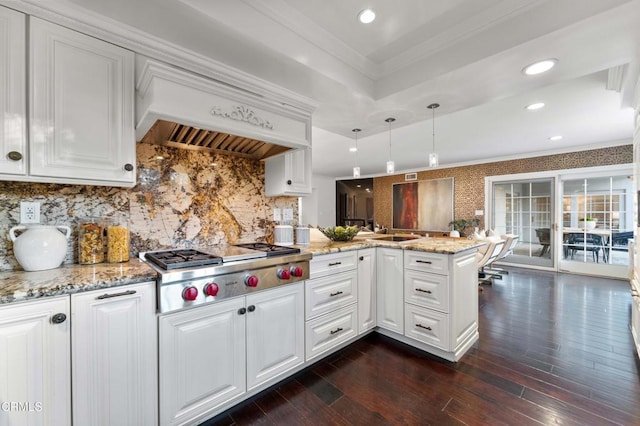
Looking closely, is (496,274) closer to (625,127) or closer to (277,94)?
(625,127)

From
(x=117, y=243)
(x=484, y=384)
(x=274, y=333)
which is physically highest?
(x=117, y=243)

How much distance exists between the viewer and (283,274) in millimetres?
1731

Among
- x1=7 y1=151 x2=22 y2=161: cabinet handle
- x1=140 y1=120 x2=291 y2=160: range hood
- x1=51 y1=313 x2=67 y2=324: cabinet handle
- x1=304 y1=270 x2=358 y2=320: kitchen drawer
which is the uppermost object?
x1=140 y1=120 x2=291 y2=160: range hood

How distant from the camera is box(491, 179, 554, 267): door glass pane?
17.9ft

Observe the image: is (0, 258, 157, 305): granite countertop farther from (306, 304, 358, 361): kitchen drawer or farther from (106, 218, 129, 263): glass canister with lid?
(306, 304, 358, 361): kitchen drawer

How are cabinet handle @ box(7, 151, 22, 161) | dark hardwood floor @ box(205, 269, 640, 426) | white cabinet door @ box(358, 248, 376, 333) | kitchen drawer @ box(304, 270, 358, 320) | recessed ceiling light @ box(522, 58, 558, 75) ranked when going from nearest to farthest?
1. cabinet handle @ box(7, 151, 22, 161)
2. dark hardwood floor @ box(205, 269, 640, 426)
3. recessed ceiling light @ box(522, 58, 558, 75)
4. kitchen drawer @ box(304, 270, 358, 320)
5. white cabinet door @ box(358, 248, 376, 333)

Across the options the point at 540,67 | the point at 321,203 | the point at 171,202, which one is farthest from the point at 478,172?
the point at 171,202

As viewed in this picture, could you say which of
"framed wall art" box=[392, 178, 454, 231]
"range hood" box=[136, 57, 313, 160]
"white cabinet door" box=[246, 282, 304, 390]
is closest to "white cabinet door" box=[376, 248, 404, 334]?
"white cabinet door" box=[246, 282, 304, 390]

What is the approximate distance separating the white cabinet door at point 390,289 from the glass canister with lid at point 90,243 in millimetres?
2095

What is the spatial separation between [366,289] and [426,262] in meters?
0.59

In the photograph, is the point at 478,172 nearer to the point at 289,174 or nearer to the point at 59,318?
the point at 289,174

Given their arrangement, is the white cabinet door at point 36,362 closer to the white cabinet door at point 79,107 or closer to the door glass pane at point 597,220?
the white cabinet door at point 79,107

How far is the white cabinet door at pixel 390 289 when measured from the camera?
2340 millimetres

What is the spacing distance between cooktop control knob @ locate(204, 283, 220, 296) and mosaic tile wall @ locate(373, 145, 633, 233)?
6624mm
